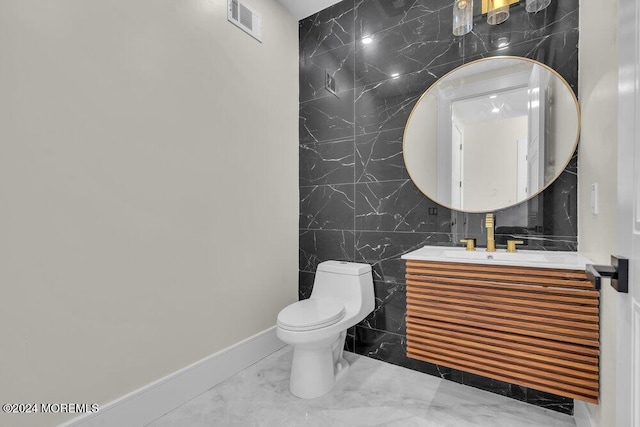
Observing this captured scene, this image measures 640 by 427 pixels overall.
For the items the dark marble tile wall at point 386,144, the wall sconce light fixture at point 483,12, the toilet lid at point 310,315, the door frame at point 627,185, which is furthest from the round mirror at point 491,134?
the door frame at point 627,185

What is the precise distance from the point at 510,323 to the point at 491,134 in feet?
3.52

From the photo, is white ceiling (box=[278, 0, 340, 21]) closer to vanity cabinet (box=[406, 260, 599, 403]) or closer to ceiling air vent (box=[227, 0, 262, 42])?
ceiling air vent (box=[227, 0, 262, 42])

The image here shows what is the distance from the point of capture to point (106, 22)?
141 centimetres

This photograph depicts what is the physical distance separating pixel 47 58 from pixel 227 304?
1.48 metres

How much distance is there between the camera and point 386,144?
219cm

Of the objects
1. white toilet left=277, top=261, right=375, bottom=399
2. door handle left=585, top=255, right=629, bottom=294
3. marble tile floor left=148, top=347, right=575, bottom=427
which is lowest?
marble tile floor left=148, top=347, right=575, bottom=427

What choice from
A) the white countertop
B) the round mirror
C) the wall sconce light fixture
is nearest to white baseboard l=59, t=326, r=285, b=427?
the white countertop

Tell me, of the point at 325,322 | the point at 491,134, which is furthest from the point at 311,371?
the point at 491,134

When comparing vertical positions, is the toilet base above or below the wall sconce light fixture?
below

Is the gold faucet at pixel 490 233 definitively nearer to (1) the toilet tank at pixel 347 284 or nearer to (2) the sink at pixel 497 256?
(2) the sink at pixel 497 256

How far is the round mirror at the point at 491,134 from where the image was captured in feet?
5.56

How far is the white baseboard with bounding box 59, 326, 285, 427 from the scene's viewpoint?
1.41 meters

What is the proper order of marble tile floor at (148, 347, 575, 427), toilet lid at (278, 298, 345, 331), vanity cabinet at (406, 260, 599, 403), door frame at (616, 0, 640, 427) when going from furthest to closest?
toilet lid at (278, 298, 345, 331) < marble tile floor at (148, 347, 575, 427) < vanity cabinet at (406, 260, 599, 403) < door frame at (616, 0, 640, 427)

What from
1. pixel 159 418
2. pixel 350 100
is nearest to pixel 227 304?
pixel 159 418
